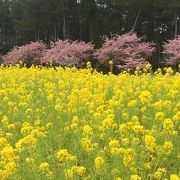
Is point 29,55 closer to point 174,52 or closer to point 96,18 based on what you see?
point 96,18

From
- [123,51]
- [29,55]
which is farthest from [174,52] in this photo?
[29,55]

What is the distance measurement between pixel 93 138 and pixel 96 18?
3263 centimetres

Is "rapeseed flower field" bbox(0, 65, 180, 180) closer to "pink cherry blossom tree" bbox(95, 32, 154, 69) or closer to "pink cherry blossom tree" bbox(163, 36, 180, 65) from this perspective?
"pink cherry blossom tree" bbox(163, 36, 180, 65)

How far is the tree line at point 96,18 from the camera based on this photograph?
117 feet

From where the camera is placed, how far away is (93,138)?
15.9ft

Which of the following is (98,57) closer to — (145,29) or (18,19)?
(145,29)

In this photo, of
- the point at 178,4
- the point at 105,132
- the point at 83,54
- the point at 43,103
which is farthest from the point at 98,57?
the point at 105,132

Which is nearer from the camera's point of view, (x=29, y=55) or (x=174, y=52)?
(x=174, y=52)

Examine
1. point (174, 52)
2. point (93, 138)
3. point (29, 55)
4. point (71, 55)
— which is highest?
point (93, 138)

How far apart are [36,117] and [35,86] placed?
378cm

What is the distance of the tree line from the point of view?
3557 centimetres

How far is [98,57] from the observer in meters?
27.3

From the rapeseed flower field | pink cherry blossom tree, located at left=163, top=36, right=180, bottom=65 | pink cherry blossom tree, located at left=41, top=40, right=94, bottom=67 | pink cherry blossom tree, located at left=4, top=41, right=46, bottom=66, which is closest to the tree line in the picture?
pink cherry blossom tree, located at left=4, top=41, right=46, bottom=66

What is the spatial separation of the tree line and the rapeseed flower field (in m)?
26.1
